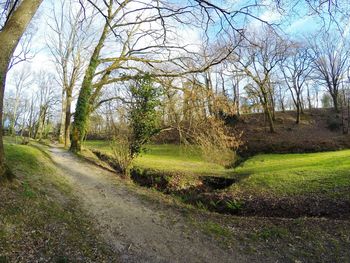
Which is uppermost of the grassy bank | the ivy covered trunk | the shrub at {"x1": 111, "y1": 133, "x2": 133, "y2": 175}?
the ivy covered trunk

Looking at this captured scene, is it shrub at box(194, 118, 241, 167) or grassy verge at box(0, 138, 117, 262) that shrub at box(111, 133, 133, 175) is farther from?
grassy verge at box(0, 138, 117, 262)

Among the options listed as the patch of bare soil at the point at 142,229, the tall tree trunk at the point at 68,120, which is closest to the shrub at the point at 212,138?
the patch of bare soil at the point at 142,229

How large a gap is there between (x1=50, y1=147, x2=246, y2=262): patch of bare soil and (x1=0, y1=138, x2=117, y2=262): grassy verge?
44 centimetres

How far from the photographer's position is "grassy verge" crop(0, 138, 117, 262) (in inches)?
190

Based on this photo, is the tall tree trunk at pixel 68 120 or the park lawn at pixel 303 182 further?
the tall tree trunk at pixel 68 120

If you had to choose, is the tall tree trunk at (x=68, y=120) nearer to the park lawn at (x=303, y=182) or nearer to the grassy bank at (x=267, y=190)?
the grassy bank at (x=267, y=190)

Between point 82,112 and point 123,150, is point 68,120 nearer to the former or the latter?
point 82,112

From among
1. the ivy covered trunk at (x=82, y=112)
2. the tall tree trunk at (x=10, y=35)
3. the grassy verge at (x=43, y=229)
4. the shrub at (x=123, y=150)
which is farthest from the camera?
the ivy covered trunk at (x=82, y=112)

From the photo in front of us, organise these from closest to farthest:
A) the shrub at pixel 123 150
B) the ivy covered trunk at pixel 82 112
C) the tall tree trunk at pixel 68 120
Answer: the shrub at pixel 123 150, the ivy covered trunk at pixel 82 112, the tall tree trunk at pixel 68 120

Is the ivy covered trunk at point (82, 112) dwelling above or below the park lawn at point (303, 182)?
above

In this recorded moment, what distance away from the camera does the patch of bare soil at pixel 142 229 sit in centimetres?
592

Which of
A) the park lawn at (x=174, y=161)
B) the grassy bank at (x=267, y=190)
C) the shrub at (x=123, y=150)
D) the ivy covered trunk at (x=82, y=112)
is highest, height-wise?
the ivy covered trunk at (x=82, y=112)

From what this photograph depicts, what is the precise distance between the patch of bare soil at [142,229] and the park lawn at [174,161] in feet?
19.3

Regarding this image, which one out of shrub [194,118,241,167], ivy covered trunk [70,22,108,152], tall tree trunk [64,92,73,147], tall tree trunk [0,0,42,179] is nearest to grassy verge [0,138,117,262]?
tall tree trunk [0,0,42,179]
